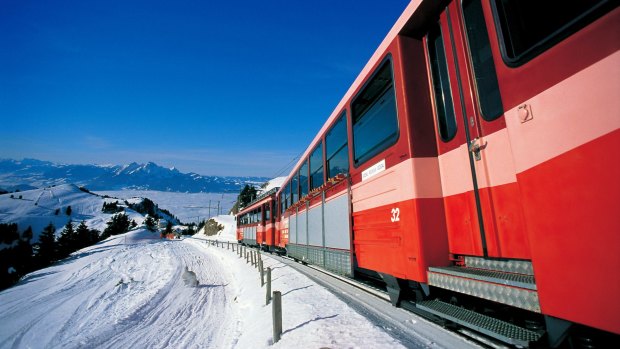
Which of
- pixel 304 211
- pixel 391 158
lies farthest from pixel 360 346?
pixel 304 211

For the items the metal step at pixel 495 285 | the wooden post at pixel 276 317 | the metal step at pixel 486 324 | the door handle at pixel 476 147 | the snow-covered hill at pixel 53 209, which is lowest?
the wooden post at pixel 276 317

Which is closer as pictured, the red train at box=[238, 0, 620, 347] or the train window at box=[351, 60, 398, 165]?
the red train at box=[238, 0, 620, 347]

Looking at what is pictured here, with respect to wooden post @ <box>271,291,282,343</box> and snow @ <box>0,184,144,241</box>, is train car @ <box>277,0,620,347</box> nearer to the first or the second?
wooden post @ <box>271,291,282,343</box>

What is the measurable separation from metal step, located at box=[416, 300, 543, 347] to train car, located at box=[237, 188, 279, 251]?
11.9m

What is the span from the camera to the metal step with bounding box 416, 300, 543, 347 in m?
1.97

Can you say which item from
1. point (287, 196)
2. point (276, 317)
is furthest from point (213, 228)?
point (276, 317)

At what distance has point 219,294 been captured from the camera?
10.1 metres

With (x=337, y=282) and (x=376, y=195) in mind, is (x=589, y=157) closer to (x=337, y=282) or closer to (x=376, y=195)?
(x=376, y=195)

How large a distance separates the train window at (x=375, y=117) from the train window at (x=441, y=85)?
19.8 inches

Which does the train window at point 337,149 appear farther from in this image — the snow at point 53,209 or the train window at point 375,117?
the snow at point 53,209

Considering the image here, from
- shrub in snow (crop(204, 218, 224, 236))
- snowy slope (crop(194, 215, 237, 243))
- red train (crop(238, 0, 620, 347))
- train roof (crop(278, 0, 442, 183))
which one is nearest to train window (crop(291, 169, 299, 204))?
red train (crop(238, 0, 620, 347))

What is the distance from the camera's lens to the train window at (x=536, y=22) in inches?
62.3

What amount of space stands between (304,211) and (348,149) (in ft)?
11.1

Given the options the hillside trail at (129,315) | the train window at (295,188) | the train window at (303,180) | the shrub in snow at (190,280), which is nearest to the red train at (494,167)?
the train window at (303,180)
